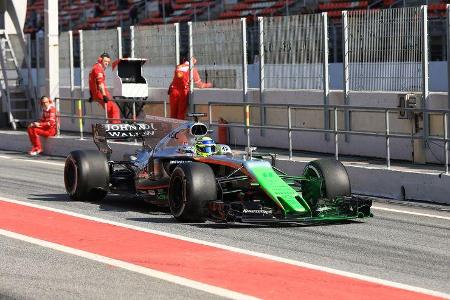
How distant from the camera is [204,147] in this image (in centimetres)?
1390

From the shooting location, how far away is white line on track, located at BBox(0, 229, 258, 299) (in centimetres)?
882

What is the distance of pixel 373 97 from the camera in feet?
66.8

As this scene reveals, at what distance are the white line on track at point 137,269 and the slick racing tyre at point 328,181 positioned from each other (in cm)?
331

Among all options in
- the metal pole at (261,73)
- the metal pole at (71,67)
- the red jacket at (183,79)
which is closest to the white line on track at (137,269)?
the metal pole at (261,73)

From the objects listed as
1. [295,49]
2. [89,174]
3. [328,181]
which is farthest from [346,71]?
[328,181]

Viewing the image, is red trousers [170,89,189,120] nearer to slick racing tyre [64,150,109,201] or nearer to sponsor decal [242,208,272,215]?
slick racing tyre [64,150,109,201]

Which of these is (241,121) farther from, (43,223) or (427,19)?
(43,223)

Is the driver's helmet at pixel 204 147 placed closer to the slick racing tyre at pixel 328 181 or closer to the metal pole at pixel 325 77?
the slick racing tyre at pixel 328 181

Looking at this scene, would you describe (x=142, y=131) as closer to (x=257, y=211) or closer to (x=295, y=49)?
(x=257, y=211)

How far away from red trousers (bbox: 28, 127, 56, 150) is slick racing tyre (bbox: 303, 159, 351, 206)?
13.5 m

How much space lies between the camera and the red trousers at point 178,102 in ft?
81.8

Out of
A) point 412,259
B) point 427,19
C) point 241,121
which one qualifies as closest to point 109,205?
point 412,259

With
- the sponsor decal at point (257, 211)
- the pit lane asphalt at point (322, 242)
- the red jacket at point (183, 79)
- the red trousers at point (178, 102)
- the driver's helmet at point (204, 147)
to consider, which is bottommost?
the pit lane asphalt at point (322, 242)

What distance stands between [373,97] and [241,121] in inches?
155
